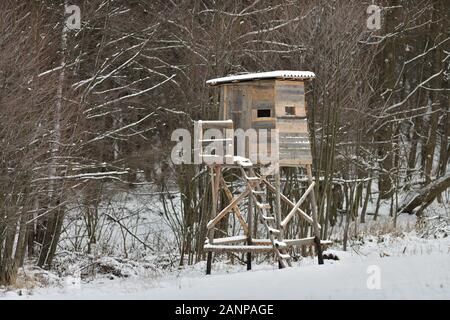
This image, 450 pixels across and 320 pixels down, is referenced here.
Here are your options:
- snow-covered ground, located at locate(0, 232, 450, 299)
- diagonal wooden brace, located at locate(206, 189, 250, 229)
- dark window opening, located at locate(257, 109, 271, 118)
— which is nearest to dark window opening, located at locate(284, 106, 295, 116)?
dark window opening, located at locate(257, 109, 271, 118)

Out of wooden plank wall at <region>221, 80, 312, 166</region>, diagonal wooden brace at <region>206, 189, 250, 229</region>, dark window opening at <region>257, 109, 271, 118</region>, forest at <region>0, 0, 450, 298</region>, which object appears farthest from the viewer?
forest at <region>0, 0, 450, 298</region>

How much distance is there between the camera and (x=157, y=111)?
23.9 meters

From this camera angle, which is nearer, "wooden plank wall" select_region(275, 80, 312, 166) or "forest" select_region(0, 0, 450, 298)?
"wooden plank wall" select_region(275, 80, 312, 166)

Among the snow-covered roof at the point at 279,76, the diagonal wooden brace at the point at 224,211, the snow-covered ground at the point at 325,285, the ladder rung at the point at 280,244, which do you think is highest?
the snow-covered roof at the point at 279,76

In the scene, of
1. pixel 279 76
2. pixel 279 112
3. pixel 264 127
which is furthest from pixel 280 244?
pixel 279 76

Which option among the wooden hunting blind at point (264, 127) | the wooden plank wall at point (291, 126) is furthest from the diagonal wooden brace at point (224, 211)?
the wooden plank wall at point (291, 126)

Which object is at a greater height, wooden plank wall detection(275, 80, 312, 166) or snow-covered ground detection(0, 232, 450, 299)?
wooden plank wall detection(275, 80, 312, 166)

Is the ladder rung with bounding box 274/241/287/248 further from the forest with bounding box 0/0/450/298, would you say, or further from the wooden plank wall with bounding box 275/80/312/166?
the forest with bounding box 0/0/450/298

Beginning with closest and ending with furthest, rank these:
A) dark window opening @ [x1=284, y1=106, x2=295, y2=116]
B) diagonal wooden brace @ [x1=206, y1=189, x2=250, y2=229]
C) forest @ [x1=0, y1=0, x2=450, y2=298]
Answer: diagonal wooden brace @ [x1=206, y1=189, x2=250, y2=229] → dark window opening @ [x1=284, y1=106, x2=295, y2=116] → forest @ [x1=0, y1=0, x2=450, y2=298]

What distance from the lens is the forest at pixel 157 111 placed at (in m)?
17.0

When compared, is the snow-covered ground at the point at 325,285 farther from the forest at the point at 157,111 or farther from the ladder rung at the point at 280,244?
the forest at the point at 157,111

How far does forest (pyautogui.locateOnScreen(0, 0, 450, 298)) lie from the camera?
55.7 ft
